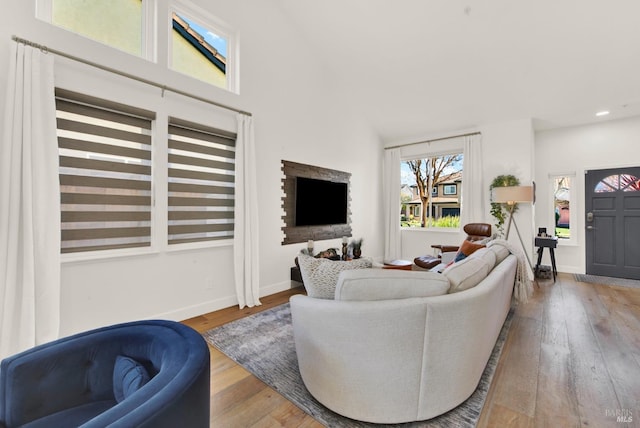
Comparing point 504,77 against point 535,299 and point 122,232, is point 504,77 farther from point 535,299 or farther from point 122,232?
point 122,232

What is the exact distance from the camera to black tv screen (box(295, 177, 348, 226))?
13.5 feet

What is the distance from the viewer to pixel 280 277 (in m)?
3.83

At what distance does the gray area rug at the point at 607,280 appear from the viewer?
415 centimetres

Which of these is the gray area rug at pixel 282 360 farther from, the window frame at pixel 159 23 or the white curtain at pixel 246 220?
the window frame at pixel 159 23

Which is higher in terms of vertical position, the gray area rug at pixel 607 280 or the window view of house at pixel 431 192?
the window view of house at pixel 431 192

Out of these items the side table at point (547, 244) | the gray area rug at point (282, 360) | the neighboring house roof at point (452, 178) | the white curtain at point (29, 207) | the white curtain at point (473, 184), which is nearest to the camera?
the gray area rug at point (282, 360)

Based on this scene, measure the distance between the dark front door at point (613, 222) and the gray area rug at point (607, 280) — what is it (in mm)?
168

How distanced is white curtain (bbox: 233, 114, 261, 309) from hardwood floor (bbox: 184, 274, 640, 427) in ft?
1.15

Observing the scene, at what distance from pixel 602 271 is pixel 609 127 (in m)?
2.49

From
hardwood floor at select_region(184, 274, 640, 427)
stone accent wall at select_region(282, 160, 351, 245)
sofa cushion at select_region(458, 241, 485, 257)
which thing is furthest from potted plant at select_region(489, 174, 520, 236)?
stone accent wall at select_region(282, 160, 351, 245)

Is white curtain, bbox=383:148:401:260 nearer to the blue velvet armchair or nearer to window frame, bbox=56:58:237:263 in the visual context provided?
window frame, bbox=56:58:237:263

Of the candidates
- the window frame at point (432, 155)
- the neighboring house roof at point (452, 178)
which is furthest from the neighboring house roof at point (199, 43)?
the neighboring house roof at point (452, 178)

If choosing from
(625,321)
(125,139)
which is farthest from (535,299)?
(125,139)

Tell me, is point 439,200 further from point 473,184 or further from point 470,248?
point 470,248
